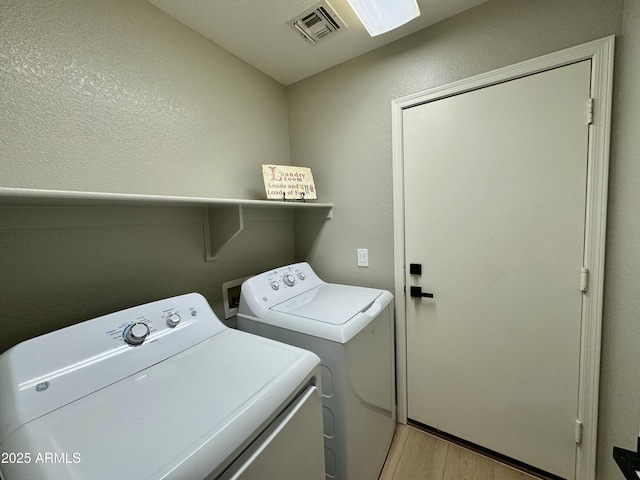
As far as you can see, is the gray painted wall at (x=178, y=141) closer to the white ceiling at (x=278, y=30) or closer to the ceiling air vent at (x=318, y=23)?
the white ceiling at (x=278, y=30)

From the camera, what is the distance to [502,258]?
1.33 meters

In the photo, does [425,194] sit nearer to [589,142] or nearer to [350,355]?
[589,142]

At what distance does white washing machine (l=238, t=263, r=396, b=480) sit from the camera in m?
1.05

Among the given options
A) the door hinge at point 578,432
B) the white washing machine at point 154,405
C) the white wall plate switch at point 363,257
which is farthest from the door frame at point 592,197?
the white washing machine at point 154,405

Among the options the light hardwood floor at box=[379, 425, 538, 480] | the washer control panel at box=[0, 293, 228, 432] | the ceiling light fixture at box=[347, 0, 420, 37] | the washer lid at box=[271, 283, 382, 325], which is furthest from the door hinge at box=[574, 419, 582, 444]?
the ceiling light fixture at box=[347, 0, 420, 37]

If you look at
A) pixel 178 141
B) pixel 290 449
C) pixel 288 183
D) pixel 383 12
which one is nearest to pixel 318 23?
pixel 383 12

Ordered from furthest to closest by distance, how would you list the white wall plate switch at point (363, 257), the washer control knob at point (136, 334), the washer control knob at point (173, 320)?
1. the white wall plate switch at point (363, 257)
2. the washer control knob at point (173, 320)
3. the washer control knob at point (136, 334)

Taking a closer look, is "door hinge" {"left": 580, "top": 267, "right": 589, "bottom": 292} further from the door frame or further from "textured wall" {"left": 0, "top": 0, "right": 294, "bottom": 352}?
"textured wall" {"left": 0, "top": 0, "right": 294, "bottom": 352}

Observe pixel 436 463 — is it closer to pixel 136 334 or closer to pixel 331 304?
pixel 331 304

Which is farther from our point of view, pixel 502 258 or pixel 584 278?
pixel 502 258

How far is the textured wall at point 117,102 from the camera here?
890mm

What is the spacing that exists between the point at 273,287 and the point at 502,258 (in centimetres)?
122

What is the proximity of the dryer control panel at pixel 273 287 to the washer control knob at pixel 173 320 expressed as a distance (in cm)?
36

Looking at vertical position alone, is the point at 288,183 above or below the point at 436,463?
above
